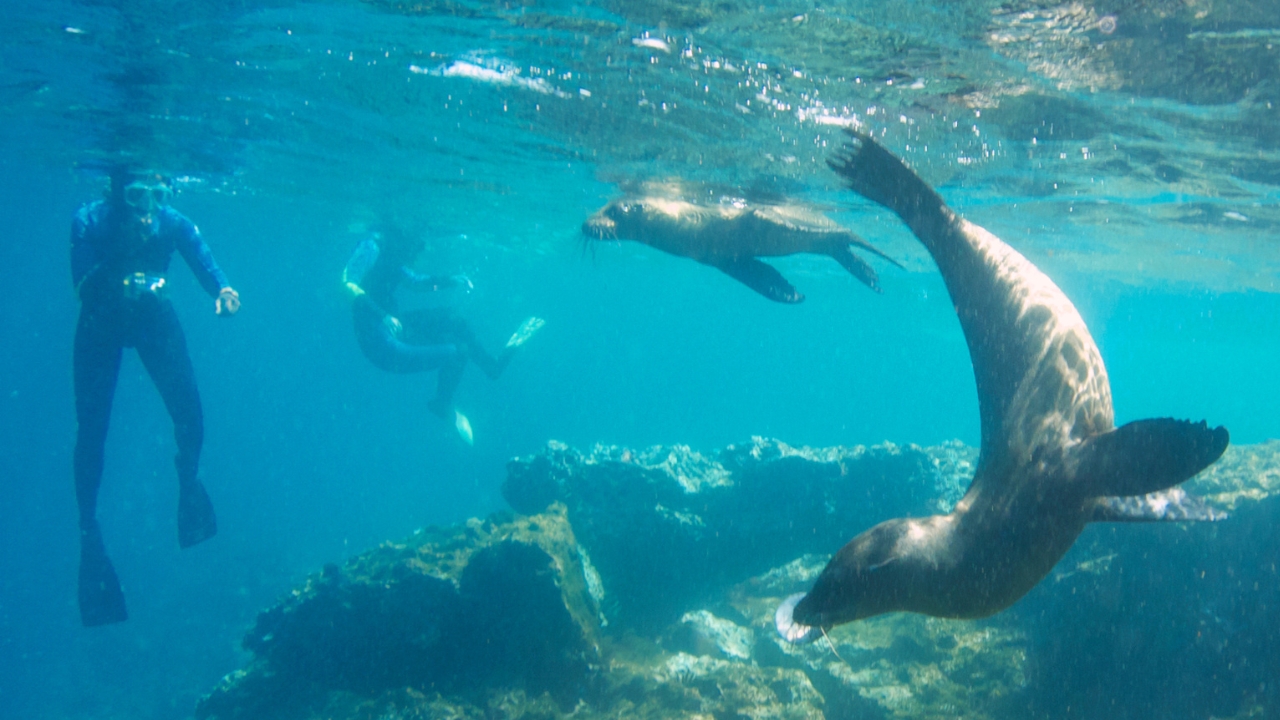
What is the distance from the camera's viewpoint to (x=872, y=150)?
13.5ft

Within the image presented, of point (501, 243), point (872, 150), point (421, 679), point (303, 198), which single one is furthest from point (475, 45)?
point (501, 243)

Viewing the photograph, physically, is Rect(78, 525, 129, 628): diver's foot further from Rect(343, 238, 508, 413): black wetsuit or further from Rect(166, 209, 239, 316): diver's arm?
Rect(343, 238, 508, 413): black wetsuit

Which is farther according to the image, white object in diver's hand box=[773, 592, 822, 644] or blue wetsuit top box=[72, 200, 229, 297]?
blue wetsuit top box=[72, 200, 229, 297]

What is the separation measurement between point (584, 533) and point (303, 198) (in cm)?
2117

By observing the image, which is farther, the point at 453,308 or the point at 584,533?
the point at 453,308

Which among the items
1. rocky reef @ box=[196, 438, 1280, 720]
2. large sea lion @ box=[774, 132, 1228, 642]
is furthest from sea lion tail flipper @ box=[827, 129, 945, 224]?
rocky reef @ box=[196, 438, 1280, 720]

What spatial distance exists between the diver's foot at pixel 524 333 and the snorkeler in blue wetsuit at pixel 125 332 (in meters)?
10.8

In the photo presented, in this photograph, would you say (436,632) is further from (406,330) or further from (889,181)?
(406,330)

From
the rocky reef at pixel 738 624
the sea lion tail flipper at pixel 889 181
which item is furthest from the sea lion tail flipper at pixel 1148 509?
the rocky reef at pixel 738 624

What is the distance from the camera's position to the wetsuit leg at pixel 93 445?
9.22 meters

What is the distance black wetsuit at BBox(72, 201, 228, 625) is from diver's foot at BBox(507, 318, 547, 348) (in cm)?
1082

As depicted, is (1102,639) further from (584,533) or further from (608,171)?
(608,171)

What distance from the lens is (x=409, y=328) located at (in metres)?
21.0

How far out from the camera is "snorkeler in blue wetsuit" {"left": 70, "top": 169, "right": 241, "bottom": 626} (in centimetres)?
951
